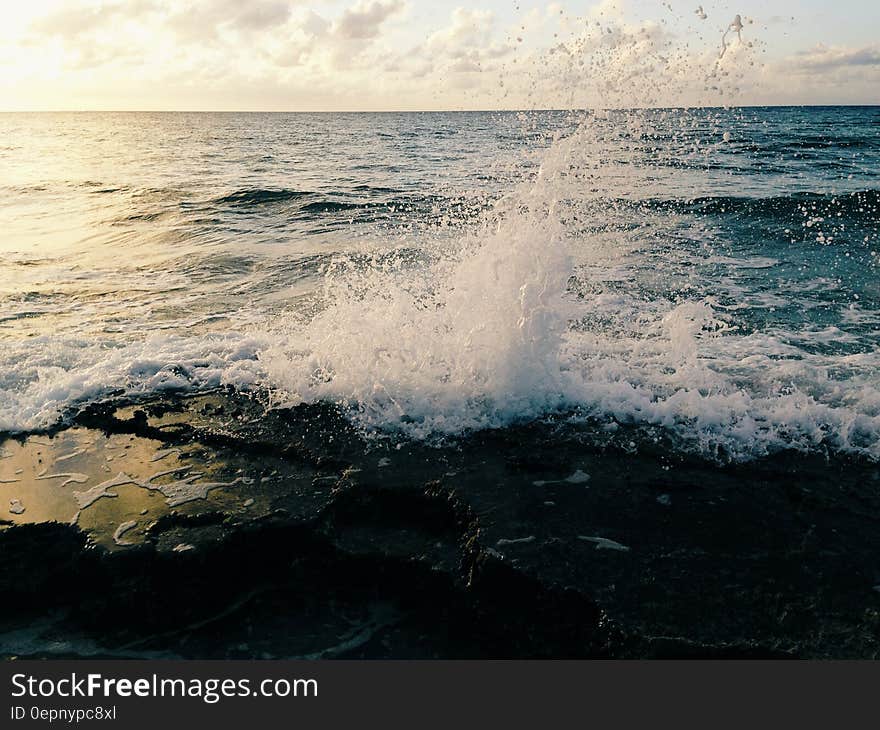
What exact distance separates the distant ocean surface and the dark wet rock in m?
0.52

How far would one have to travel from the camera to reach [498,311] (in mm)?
5047

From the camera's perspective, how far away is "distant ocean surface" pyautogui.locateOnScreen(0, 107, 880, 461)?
14.8 feet

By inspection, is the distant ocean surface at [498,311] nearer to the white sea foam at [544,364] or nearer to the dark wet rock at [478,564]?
the white sea foam at [544,364]

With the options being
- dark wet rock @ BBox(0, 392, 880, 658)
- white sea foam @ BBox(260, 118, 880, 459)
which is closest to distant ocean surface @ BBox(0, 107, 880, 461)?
white sea foam @ BBox(260, 118, 880, 459)

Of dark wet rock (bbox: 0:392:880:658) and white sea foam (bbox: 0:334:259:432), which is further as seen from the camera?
white sea foam (bbox: 0:334:259:432)

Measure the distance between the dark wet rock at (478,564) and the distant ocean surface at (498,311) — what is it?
1.69ft

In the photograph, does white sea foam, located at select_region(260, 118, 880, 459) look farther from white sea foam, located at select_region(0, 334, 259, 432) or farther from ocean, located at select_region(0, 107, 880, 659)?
white sea foam, located at select_region(0, 334, 259, 432)

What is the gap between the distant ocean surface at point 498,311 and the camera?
451 centimetres

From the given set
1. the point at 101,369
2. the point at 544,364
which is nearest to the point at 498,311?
the point at 544,364

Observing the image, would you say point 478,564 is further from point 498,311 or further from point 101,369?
point 101,369

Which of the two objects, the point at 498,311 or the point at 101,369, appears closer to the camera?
the point at 498,311

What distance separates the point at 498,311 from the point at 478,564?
2450 mm

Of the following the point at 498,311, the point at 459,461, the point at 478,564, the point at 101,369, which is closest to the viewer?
the point at 478,564

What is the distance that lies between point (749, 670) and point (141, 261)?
10.6 meters
